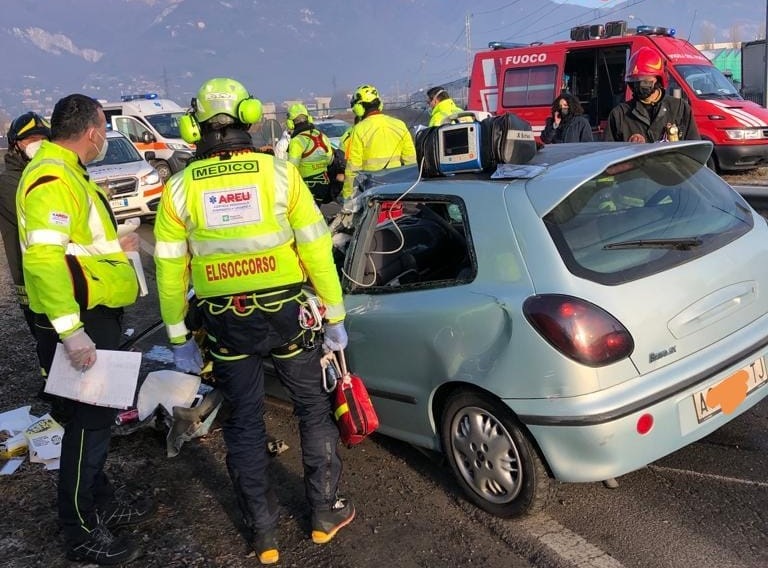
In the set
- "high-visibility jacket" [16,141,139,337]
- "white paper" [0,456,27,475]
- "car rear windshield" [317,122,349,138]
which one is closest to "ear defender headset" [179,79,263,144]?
"high-visibility jacket" [16,141,139,337]

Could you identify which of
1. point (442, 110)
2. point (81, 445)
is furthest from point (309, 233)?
point (442, 110)

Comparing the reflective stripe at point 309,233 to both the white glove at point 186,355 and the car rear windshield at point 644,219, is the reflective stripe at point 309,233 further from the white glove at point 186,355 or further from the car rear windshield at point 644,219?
the car rear windshield at point 644,219

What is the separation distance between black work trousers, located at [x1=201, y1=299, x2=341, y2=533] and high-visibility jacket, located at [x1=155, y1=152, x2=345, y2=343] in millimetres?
129

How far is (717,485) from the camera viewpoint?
3.02m

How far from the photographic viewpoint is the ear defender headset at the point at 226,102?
2631 mm

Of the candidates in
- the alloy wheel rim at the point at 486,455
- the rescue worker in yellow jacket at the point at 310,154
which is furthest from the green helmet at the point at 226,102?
the rescue worker in yellow jacket at the point at 310,154

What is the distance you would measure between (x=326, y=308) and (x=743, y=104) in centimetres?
1090

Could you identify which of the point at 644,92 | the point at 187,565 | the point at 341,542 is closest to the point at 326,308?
the point at 341,542

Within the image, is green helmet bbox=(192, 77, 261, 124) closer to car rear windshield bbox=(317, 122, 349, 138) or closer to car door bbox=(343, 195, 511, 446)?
car door bbox=(343, 195, 511, 446)

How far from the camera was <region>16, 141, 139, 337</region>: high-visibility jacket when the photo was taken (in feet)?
8.46

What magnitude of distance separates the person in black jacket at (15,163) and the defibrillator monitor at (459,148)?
2.02 m

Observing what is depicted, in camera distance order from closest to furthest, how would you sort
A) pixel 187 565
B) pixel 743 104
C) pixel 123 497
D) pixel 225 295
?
1. pixel 225 295
2. pixel 187 565
3. pixel 123 497
4. pixel 743 104

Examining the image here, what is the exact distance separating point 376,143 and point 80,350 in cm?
469

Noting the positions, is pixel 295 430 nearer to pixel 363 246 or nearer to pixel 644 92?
pixel 363 246
